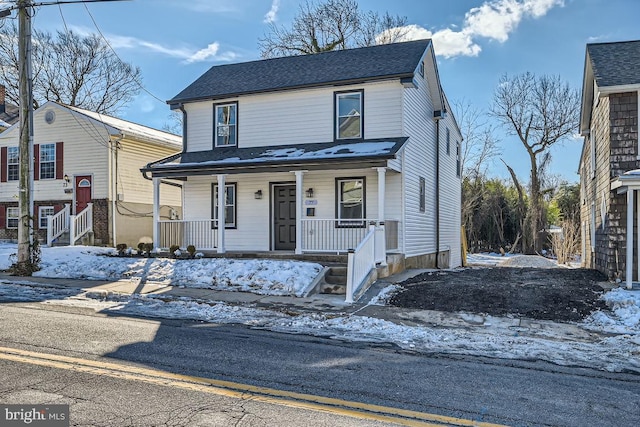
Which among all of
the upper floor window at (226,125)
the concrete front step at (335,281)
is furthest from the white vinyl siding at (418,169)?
the upper floor window at (226,125)

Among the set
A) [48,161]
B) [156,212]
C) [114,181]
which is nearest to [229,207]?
[156,212]

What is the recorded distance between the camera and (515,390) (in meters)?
5.10

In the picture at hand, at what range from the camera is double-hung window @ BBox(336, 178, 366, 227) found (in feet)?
50.3

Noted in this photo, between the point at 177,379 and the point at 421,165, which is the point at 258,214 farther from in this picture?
the point at 177,379

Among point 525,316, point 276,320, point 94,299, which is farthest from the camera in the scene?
point 94,299

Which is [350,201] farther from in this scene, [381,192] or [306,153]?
[381,192]

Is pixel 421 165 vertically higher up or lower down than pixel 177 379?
higher up

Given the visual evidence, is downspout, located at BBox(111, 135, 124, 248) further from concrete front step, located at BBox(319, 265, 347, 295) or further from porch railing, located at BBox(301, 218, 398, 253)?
concrete front step, located at BBox(319, 265, 347, 295)

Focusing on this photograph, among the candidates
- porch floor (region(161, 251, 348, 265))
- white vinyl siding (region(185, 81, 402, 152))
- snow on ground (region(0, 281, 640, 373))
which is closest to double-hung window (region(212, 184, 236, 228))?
white vinyl siding (region(185, 81, 402, 152))

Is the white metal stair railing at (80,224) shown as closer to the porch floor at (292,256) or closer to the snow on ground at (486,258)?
the porch floor at (292,256)

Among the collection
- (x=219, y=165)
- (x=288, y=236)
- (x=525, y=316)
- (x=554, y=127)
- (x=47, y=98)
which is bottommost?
(x=525, y=316)

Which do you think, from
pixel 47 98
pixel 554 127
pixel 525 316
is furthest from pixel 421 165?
pixel 47 98

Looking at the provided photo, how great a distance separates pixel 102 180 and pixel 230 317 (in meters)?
14.4

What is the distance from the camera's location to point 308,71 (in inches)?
677
